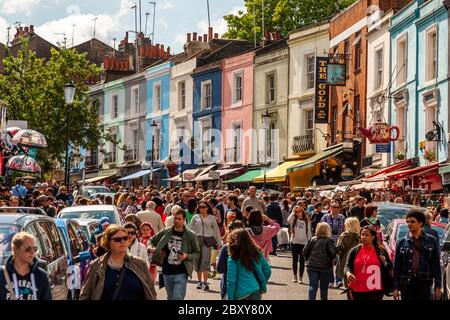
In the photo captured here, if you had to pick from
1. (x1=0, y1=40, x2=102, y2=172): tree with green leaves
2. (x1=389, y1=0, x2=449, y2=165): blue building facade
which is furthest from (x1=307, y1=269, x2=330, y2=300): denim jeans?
(x1=0, y1=40, x2=102, y2=172): tree with green leaves

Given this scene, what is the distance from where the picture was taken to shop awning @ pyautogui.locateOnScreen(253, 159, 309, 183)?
48.8 meters

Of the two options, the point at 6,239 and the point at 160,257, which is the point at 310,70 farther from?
the point at 6,239

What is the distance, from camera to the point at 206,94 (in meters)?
60.9

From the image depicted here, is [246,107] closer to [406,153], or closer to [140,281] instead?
[406,153]

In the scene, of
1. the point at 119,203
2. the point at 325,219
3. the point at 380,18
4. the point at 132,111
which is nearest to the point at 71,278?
the point at 325,219

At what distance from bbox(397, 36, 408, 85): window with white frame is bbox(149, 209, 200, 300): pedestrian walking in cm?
2495

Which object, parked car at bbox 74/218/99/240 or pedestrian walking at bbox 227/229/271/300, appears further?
parked car at bbox 74/218/99/240

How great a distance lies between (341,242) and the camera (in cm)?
1798

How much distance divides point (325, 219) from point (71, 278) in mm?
10097

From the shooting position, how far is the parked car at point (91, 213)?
886 inches

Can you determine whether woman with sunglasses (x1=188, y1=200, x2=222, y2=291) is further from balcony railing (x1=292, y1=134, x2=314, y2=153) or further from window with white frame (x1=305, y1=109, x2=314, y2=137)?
window with white frame (x1=305, y1=109, x2=314, y2=137)

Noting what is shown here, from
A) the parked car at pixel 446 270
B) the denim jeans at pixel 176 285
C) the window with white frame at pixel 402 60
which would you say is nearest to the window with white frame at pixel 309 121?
the window with white frame at pixel 402 60

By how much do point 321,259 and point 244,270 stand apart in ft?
15.0

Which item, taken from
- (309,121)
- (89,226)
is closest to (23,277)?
(89,226)
